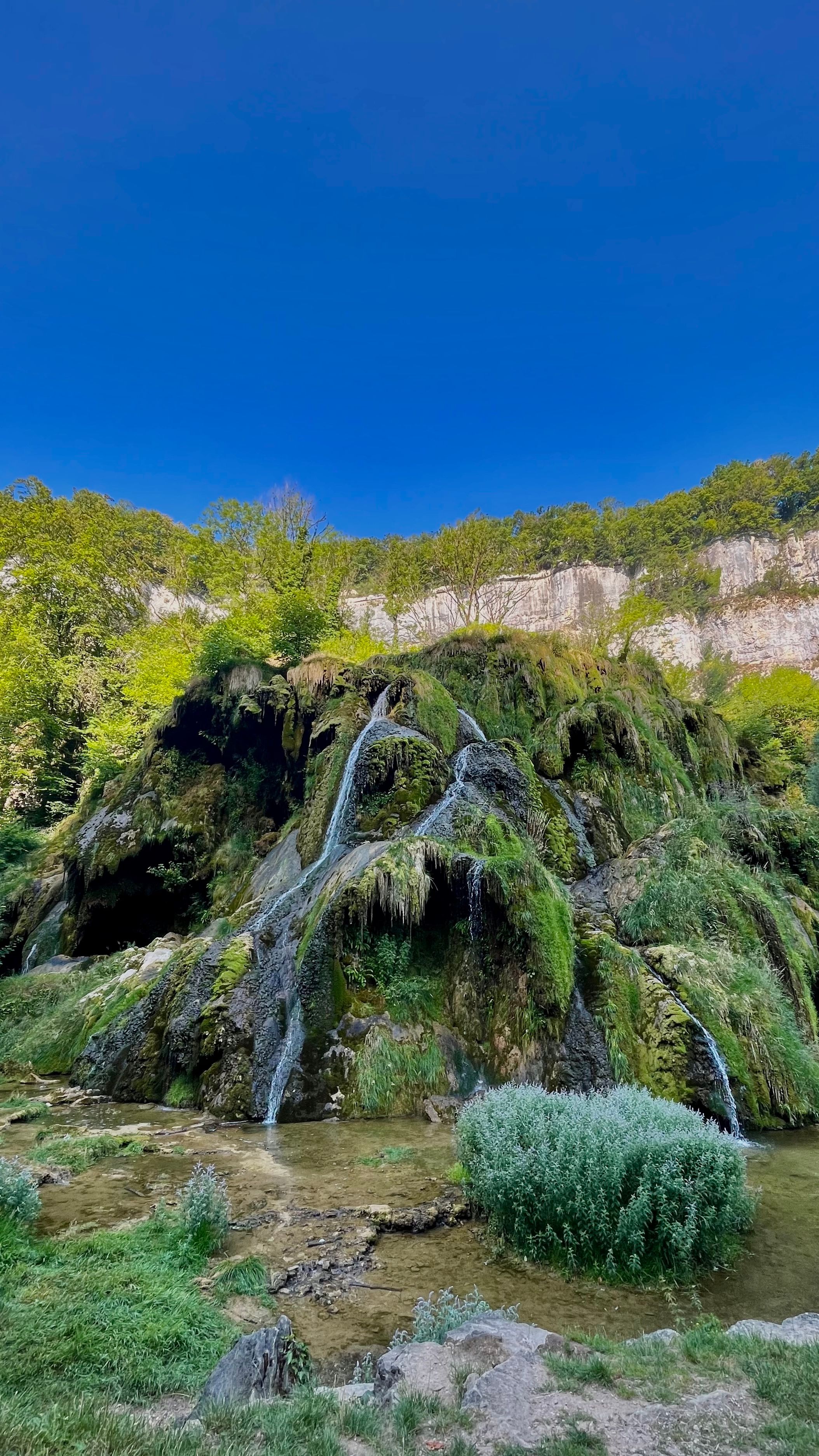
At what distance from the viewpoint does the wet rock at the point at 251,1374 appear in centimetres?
300

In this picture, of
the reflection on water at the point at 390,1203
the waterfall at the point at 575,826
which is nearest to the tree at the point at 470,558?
the waterfall at the point at 575,826

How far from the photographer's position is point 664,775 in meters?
17.5

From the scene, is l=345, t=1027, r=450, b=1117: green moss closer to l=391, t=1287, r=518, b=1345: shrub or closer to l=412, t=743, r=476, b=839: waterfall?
l=412, t=743, r=476, b=839: waterfall

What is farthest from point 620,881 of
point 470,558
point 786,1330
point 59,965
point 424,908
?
point 470,558

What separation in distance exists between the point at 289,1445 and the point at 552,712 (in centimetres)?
1885

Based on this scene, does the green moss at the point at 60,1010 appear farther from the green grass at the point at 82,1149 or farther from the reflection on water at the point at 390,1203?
the green grass at the point at 82,1149

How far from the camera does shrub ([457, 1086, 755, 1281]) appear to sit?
4.88 m

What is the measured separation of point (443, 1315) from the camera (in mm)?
3936

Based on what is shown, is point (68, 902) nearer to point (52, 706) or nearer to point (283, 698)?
point (283, 698)

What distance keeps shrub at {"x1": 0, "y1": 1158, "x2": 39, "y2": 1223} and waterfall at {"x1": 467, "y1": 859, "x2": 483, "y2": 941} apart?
22.9 ft

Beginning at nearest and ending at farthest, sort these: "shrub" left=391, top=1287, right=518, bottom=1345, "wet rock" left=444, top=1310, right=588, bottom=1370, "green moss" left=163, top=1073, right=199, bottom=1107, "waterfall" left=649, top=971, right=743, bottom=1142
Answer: "wet rock" left=444, top=1310, right=588, bottom=1370 < "shrub" left=391, top=1287, right=518, bottom=1345 < "waterfall" left=649, top=971, right=743, bottom=1142 < "green moss" left=163, top=1073, right=199, bottom=1107

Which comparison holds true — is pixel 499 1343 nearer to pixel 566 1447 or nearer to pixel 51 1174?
pixel 566 1447

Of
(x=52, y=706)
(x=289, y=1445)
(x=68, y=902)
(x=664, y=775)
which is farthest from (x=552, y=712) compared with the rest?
(x=52, y=706)

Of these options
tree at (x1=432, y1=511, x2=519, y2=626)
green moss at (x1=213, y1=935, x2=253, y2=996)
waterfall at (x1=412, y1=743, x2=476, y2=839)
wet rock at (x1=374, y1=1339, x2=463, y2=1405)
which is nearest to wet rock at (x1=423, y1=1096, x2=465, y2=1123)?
green moss at (x1=213, y1=935, x2=253, y2=996)
